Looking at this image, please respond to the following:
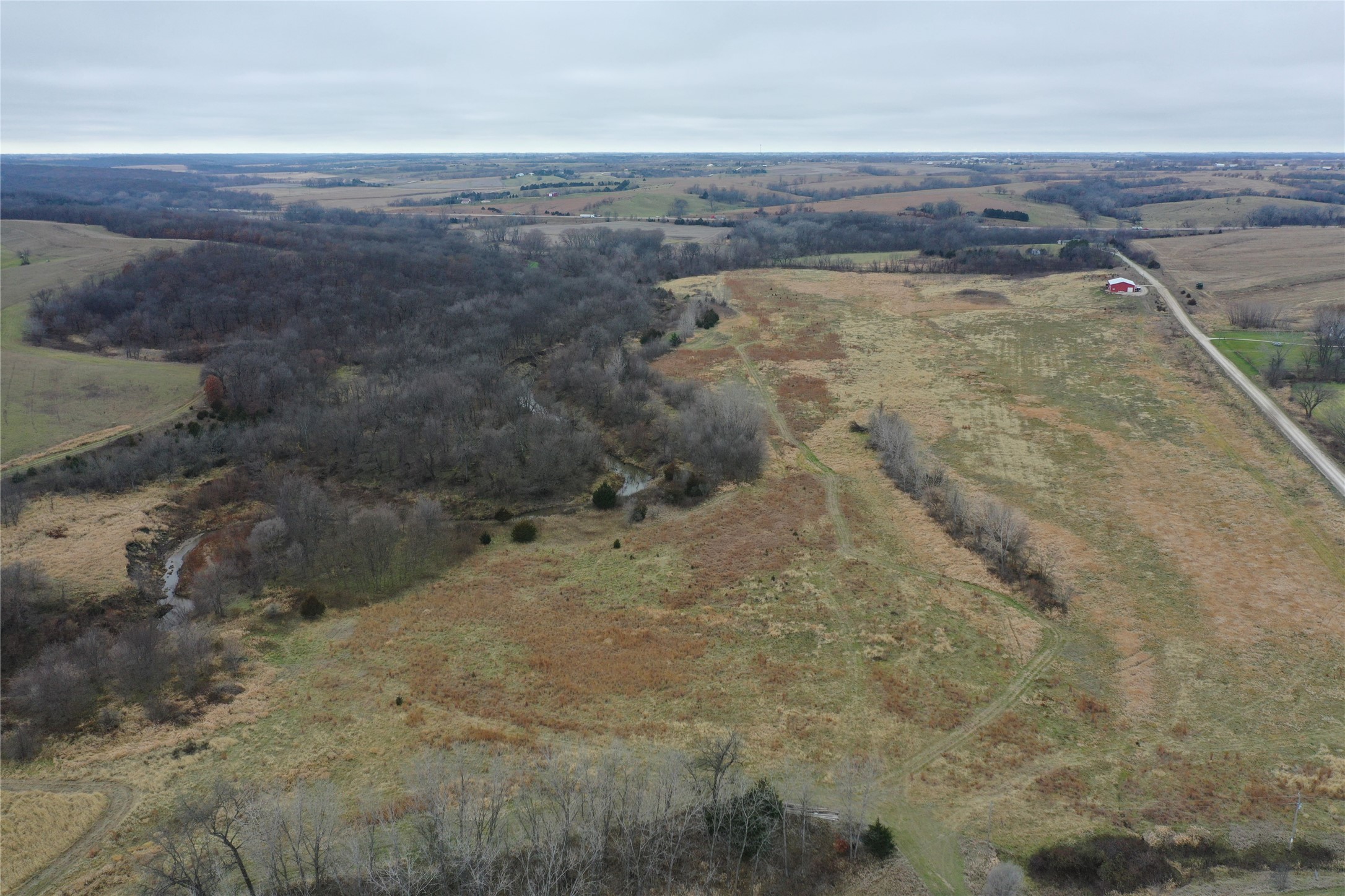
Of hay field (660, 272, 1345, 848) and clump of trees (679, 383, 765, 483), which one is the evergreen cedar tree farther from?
hay field (660, 272, 1345, 848)

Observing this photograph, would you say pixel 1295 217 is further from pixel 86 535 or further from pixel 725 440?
pixel 86 535

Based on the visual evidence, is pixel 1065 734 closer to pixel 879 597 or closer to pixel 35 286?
pixel 879 597

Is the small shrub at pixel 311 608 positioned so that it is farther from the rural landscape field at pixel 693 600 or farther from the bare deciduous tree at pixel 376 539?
the bare deciduous tree at pixel 376 539

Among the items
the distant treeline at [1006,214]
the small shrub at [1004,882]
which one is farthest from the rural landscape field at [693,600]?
the distant treeline at [1006,214]

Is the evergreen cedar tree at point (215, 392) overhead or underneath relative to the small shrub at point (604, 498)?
overhead

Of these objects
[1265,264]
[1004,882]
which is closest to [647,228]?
[1265,264]
